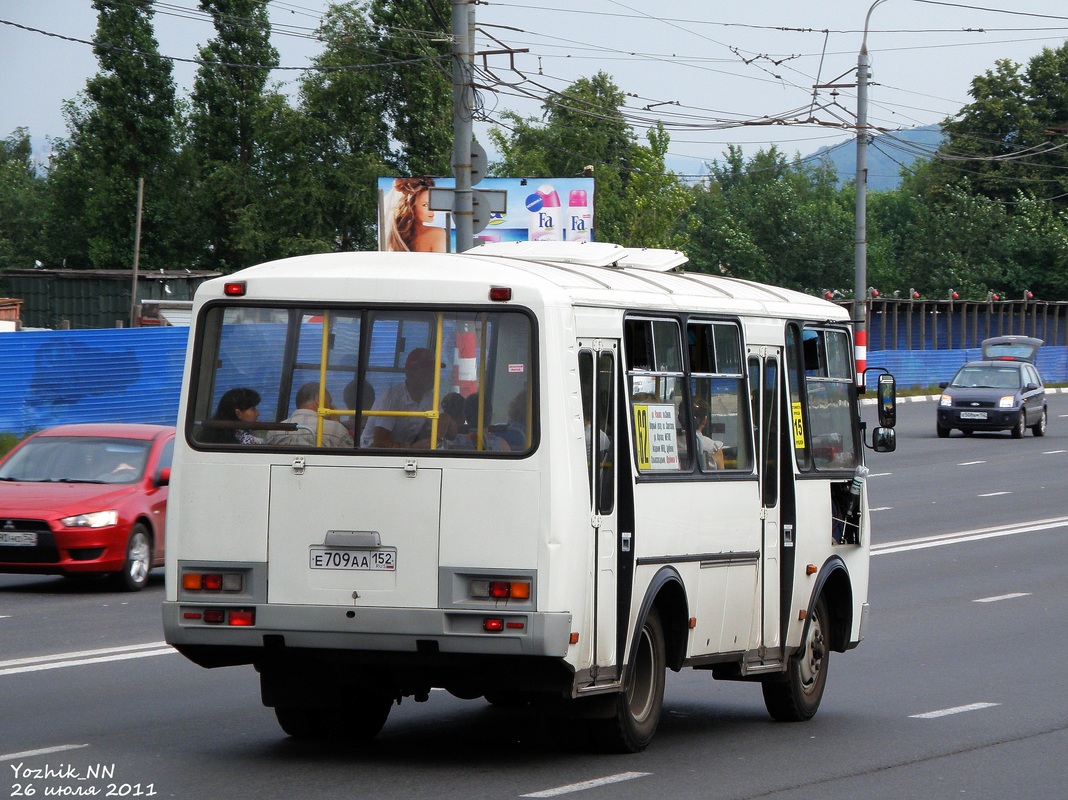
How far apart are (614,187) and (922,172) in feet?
154

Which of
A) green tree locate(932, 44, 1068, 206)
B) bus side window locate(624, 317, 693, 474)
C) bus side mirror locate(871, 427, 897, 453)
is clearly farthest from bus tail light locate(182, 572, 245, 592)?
green tree locate(932, 44, 1068, 206)

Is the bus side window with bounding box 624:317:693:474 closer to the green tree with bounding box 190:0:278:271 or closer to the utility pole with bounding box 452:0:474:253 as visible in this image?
the utility pole with bounding box 452:0:474:253

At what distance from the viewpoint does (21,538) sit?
1510cm

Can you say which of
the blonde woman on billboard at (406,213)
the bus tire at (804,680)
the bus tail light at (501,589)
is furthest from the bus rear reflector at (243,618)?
the blonde woman on billboard at (406,213)

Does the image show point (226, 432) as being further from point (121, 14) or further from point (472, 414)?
point (121, 14)

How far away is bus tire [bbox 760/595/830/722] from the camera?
10234 mm

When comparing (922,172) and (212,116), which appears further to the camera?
(922,172)

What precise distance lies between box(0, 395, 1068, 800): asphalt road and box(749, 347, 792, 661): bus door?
60cm

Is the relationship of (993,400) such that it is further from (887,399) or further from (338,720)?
(338,720)

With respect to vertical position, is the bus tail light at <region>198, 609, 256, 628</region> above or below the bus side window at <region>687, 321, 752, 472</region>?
below

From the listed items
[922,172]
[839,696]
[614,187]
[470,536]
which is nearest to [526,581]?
[470,536]

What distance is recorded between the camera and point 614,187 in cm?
9619

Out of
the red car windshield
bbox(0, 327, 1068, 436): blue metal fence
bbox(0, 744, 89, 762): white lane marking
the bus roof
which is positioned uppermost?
bbox(0, 327, 1068, 436): blue metal fence

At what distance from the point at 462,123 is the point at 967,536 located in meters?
8.03
